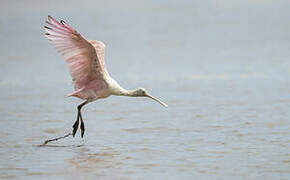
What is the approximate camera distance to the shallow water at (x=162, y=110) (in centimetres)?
895

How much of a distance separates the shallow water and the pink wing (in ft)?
2.85

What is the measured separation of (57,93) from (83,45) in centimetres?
595

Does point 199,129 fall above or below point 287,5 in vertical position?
below

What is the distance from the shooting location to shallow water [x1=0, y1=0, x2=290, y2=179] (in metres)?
8.95

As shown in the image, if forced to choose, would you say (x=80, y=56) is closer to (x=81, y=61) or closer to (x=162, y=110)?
(x=81, y=61)

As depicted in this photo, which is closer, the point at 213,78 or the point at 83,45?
the point at 83,45

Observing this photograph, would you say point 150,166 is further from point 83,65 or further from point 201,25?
point 201,25

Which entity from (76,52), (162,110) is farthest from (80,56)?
(162,110)

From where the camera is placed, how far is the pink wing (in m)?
9.82

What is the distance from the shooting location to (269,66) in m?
18.4

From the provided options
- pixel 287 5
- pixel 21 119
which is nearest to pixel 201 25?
pixel 287 5

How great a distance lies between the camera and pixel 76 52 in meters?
10.1

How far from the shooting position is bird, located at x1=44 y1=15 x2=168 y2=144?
9852 millimetres

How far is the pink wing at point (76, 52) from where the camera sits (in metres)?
9.82
